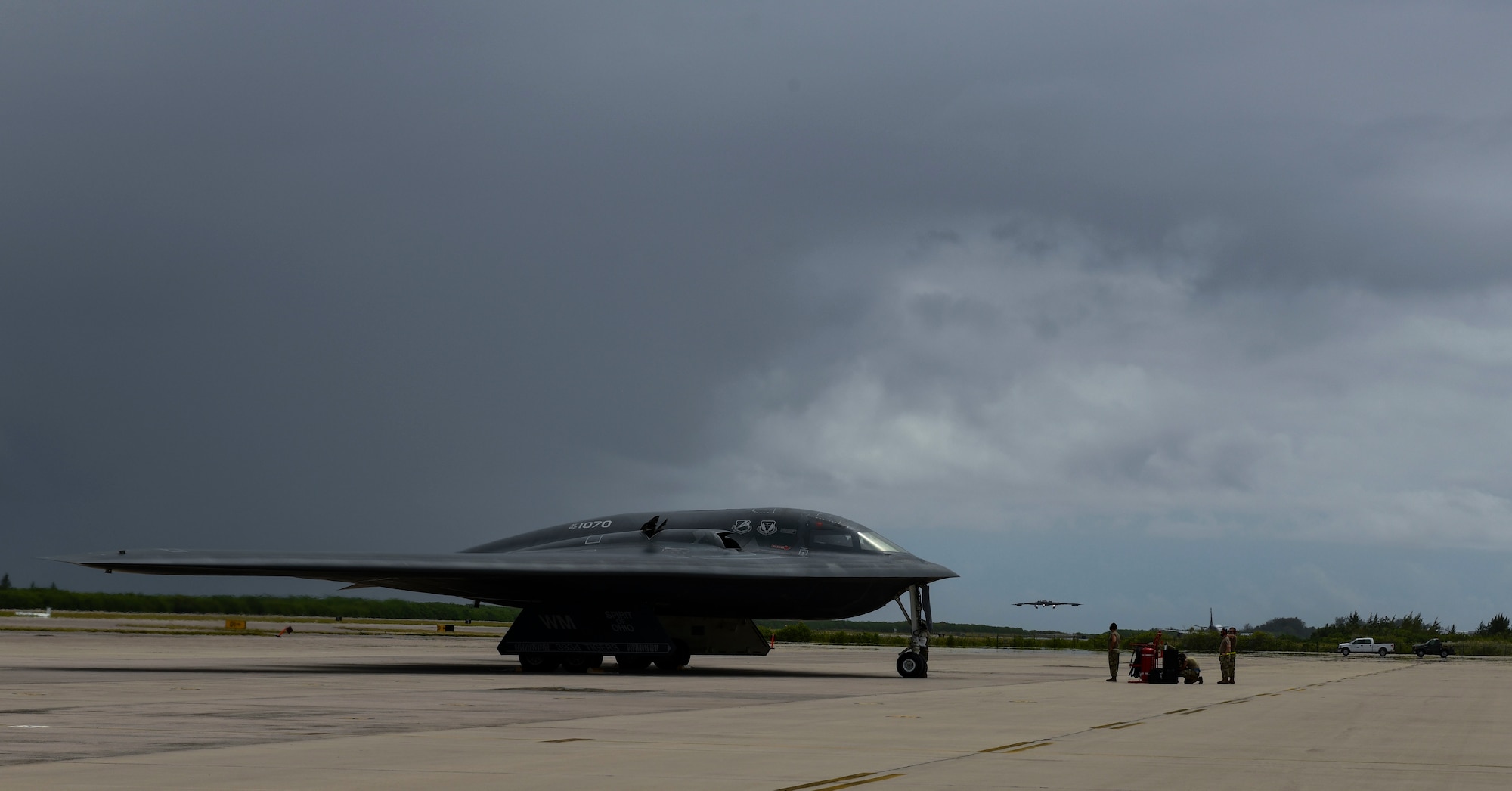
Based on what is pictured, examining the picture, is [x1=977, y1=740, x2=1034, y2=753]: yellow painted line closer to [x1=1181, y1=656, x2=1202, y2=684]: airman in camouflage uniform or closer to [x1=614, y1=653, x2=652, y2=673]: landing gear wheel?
[x1=614, y1=653, x2=652, y2=673]: landing gear wheel

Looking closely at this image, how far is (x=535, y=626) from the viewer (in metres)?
32.0

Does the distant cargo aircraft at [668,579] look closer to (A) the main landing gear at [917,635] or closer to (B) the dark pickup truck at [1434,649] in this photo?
(A) the main landing gear at [917,635]

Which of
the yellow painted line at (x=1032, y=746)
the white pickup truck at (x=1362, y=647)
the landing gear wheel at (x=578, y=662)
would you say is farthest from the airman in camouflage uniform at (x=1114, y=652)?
the white pickup truck at (x=1362, y=647)

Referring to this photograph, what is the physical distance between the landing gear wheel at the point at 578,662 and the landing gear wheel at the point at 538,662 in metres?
0.28

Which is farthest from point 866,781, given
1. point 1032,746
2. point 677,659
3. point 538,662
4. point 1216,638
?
point 1216,638

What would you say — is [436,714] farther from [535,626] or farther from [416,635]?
[416,635]

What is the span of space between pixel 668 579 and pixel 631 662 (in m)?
4.98

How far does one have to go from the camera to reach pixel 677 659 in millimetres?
33156

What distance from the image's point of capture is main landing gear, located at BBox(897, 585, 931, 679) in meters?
31.4

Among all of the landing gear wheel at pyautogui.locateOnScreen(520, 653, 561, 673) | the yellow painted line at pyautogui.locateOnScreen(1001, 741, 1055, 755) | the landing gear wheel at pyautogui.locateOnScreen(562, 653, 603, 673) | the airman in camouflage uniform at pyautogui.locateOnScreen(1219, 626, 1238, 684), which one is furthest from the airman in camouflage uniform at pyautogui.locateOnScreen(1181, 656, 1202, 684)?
the yellow painted line at pyautogui.locateOnScreen(1001, 741, 1055, 755)

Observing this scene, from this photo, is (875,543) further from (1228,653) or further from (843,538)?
(1228,653)

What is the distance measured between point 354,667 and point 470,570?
451 centimetres

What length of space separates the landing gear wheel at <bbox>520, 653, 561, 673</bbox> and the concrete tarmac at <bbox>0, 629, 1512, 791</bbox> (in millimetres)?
475

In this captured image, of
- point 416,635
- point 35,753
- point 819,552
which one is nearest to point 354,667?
point 819,552
